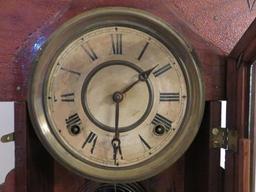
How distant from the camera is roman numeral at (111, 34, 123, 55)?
0.91 meters

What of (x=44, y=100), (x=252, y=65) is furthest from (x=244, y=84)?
(x=44, y=100)

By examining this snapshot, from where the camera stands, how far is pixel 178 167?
1.06 m

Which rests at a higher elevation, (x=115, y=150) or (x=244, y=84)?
(x=244, y=84)

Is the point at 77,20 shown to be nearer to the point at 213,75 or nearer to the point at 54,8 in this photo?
the point at 54,8

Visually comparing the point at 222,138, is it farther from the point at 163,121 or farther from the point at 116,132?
the point at 116,132

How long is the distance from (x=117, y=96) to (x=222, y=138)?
0.27 metres

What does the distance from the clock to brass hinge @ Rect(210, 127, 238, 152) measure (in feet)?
0.19

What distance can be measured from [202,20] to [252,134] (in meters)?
0.29

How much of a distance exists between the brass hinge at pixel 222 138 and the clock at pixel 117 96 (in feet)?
0.19

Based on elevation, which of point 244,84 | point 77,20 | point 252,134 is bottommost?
point 252,134

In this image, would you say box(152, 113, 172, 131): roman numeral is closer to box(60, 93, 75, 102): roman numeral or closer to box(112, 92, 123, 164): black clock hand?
box(112, 92, 123, 164): black clock hand

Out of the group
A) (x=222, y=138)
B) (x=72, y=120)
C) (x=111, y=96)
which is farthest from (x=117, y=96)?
(x=222, y=138)

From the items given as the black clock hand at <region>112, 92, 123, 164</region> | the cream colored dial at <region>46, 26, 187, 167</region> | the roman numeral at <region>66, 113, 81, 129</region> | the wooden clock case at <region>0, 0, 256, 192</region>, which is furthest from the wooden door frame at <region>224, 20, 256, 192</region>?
the roman numeral at <region>66, 113, 81, 129</region>

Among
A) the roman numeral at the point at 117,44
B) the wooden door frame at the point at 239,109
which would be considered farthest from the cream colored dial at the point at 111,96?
the wooden door frame at the point at 239,109
